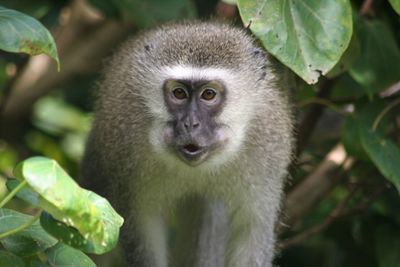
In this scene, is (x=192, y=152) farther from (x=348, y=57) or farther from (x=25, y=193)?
(x=25, y=193)

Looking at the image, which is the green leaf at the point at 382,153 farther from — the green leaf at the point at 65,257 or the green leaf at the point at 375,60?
the green leaf at the point at 65,257

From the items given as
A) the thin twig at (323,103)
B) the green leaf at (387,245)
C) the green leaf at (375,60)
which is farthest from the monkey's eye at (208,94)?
the green leaf at (387,245)

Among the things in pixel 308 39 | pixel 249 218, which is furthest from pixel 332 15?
pixel 249 218

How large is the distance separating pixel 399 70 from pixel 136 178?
1545 millimetres

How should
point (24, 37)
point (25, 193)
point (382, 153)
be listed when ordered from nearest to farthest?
point (25, 193) → point (24, 37) → point (382, 153)

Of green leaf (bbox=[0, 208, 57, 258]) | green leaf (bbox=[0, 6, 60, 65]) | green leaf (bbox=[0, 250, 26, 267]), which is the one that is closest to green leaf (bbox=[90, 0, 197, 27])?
green leaf (bbox=[0, 6, 60, 65])

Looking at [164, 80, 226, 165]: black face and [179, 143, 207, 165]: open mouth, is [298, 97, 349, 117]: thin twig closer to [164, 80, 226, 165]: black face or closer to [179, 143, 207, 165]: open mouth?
[164, 80, 226, 165]: black face

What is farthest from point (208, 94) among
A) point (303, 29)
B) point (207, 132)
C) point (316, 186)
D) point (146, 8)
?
point (316, 186)

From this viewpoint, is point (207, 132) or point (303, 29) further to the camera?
point (207, 132)

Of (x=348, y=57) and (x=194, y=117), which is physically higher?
(x=348, y=57)

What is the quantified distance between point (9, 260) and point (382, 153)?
7.33 feet

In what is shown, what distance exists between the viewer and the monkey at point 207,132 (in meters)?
4.63

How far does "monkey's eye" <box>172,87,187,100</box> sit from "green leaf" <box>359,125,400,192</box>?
1008 millimetres

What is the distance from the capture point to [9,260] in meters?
3.31
